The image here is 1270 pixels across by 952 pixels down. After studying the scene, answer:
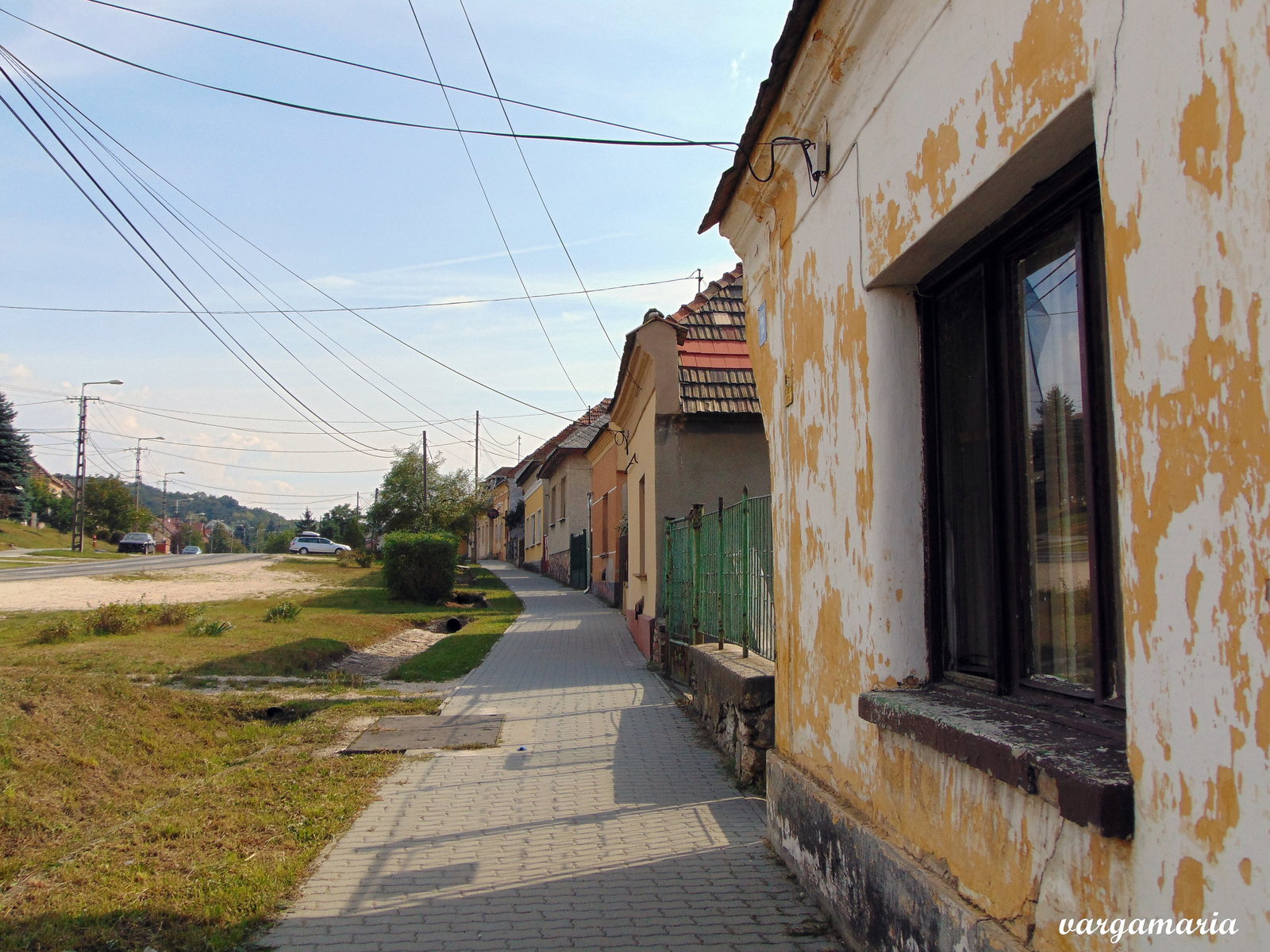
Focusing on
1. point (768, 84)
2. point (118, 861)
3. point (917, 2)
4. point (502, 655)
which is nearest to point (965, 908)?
point (917, 2)

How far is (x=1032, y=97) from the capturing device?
2.57m

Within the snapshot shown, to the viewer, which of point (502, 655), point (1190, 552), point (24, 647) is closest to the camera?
point (1190, 552)

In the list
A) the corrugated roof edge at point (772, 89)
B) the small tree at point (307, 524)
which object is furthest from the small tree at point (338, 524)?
the corrugated roof edge at point (772, 89)

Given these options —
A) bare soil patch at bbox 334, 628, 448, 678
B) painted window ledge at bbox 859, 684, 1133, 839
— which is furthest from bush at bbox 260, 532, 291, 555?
painted window ledge at bbox 859, 684, 1133, 839

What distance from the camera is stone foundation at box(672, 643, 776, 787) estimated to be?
6414 millimetres

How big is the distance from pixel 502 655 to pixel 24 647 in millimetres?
6300

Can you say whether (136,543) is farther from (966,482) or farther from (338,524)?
(966,482)

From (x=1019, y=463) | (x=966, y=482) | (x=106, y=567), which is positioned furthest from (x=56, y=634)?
(x=106, y=567)

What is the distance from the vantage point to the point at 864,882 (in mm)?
3652

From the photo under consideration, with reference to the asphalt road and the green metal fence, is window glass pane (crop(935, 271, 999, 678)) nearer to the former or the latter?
the green metal fence

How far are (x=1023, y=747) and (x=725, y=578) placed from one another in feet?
19.1

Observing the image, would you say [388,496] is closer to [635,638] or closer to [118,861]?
[635,638]

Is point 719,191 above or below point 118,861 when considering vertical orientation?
above

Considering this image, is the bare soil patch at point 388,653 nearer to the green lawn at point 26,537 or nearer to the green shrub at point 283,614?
the green shrub at point 283,614
